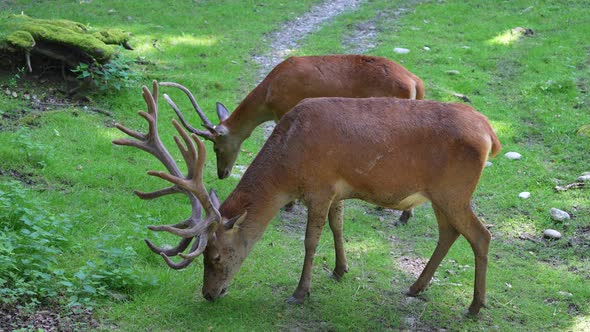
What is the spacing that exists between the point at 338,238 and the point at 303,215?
1511mm

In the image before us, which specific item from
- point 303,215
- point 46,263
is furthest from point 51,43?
point 46,263

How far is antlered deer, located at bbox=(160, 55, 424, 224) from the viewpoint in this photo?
8156mm

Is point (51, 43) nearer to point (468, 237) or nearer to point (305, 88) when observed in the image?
point (305, 88)

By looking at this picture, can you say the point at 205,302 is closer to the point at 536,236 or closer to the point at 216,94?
the point at 536,236

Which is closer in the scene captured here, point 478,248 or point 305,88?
point 478,248

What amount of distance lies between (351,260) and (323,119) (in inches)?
63.0

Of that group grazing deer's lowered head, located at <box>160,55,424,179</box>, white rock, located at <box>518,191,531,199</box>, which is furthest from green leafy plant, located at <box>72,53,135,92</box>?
white rock, located at <box>518,191,531,199</box>

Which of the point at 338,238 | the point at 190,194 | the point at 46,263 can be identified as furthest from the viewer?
the point at 338,238

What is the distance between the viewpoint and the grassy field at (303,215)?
6102 millimetres

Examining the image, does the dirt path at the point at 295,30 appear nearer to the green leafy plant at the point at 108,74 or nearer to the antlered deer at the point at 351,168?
the green leafy plant at the point at 108,74

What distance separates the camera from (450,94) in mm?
11516

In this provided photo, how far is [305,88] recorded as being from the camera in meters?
8.34

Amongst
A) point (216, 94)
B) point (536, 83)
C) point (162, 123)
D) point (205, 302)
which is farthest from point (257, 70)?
point (205, 302)

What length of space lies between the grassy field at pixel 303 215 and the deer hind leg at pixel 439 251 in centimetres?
12
